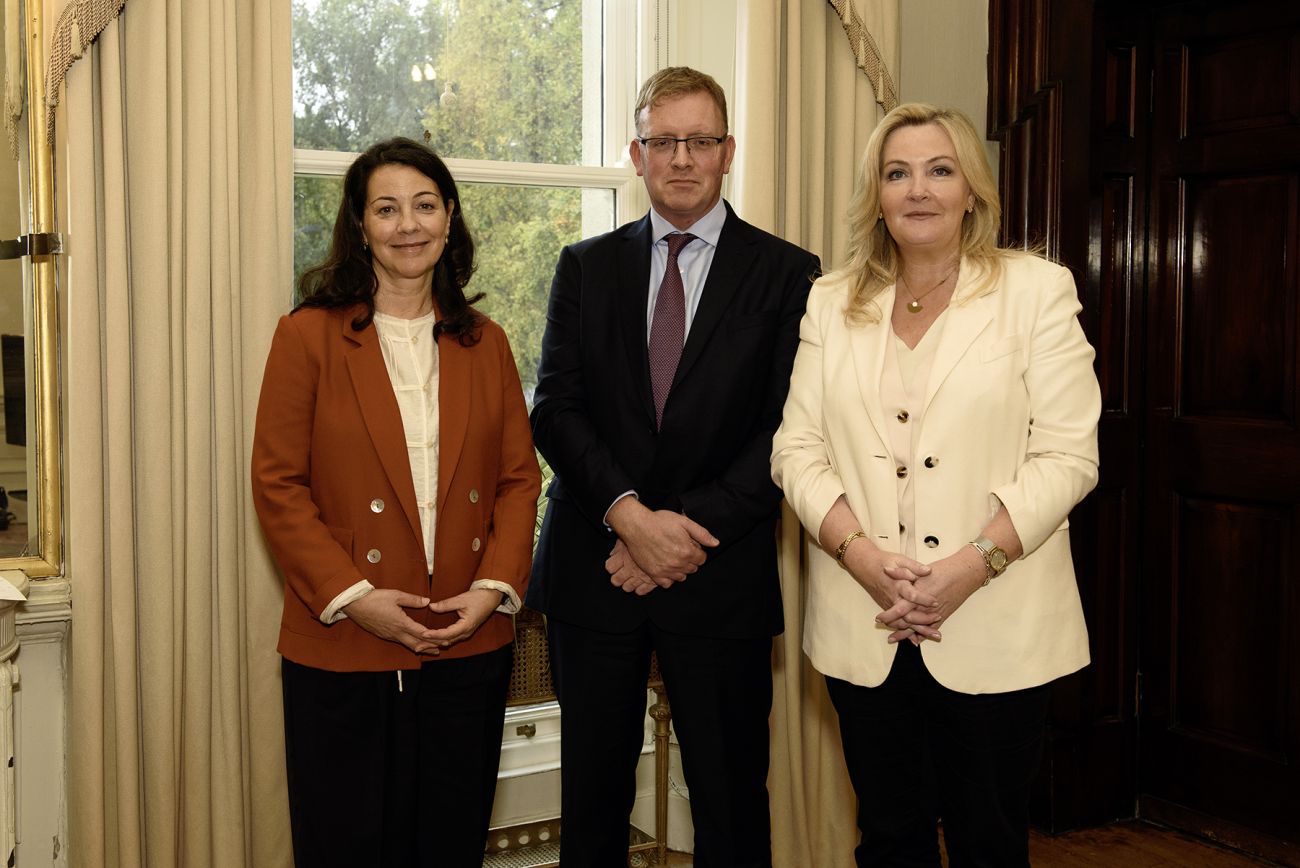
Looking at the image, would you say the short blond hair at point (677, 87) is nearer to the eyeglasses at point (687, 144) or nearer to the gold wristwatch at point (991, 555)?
the eyeglasses at point (687, 144)

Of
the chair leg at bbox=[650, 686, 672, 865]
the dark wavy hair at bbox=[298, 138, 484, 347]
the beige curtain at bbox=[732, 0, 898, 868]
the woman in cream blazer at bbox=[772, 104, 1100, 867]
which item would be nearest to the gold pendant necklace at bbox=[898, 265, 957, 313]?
the woman in cream blazer at bbox=[772, 104, 1100, 867]

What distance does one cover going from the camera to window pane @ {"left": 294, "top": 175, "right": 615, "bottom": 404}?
2.94 meters

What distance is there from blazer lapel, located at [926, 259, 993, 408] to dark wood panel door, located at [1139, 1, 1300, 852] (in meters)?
1.53

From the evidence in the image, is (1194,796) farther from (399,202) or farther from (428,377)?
(399,202)

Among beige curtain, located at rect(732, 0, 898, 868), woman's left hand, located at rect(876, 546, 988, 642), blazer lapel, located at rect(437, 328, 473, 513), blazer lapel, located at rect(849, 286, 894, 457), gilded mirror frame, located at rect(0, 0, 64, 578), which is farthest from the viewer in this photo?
beige curtain, located at rect(732, 0, 898, 868)

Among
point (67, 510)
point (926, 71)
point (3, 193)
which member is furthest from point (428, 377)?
point (926, 71)

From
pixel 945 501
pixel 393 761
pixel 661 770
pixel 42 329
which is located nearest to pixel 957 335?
pixel 945 501

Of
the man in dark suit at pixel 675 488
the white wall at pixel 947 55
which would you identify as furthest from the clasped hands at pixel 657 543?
the white wall at pixel 947 55

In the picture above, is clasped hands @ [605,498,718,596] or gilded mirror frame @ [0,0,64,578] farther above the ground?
gilded mirror frame @ [0,0,64,578]

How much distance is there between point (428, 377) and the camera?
2070mm

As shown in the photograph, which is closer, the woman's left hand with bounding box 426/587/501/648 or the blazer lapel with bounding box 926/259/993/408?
the blazer lapel with bounding box 926/259/993/408

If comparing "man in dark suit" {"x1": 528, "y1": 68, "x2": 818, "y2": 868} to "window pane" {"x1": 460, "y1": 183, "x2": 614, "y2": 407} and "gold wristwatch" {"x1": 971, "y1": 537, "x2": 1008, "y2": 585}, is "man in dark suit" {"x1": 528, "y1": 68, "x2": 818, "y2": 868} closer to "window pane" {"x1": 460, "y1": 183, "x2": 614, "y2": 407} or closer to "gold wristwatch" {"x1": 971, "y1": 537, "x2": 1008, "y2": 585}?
"gold wristwatch" {"x1": 971, "y1": 537, "x2": 1008, "y2": 585}

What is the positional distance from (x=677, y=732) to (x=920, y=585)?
2.08ft

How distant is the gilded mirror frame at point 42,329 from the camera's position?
7.43 feet
